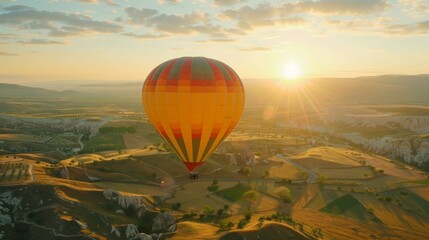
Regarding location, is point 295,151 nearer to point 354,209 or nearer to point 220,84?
point 354,209

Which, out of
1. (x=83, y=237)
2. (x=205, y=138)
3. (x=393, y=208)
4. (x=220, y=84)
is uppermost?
(x=220, y=84)

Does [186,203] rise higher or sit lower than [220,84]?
lower

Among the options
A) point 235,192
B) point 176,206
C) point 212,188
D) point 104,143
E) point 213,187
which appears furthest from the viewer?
point 104,143

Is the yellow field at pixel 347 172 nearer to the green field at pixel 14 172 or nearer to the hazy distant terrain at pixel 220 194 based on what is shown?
the hazy distant terrain at pixel 220 194

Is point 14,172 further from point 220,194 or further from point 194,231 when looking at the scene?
point 220,194

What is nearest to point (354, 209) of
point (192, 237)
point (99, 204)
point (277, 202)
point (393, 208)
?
point (393, 208)

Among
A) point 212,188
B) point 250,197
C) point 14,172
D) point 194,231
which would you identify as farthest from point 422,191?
point 14,172

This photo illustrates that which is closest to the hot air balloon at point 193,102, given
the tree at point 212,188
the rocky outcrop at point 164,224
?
the rocky outcrop at point 164,224
